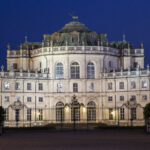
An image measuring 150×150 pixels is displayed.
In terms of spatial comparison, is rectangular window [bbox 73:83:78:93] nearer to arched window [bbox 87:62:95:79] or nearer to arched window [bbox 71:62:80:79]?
arched window [bbox 71:62:80:79]

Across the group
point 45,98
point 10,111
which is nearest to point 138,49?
point 45,98

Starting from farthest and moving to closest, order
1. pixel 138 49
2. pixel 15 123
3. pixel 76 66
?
1. pixel 138 49
2. pixel 76 66
3. pixel 15 123

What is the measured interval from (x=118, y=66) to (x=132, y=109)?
1609 centimetres

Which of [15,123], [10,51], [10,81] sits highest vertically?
[10,51]

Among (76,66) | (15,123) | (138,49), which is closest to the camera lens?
(15,123)

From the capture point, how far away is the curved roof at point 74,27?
401ft

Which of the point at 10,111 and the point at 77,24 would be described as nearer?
the point at 10,111

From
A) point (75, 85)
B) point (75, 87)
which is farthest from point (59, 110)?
point (75, 85)

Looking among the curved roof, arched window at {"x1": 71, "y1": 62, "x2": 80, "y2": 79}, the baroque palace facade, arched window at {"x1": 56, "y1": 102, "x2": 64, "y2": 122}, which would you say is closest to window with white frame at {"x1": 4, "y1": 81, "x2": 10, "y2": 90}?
the baroque palace facade

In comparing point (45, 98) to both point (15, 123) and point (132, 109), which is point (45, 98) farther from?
point (132, 109)

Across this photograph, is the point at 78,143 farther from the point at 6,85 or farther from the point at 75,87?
the point at 75,87

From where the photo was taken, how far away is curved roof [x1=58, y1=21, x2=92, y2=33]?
401 ft

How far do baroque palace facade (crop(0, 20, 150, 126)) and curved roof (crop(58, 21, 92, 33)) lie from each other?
6.30 feet

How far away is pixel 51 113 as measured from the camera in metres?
113
